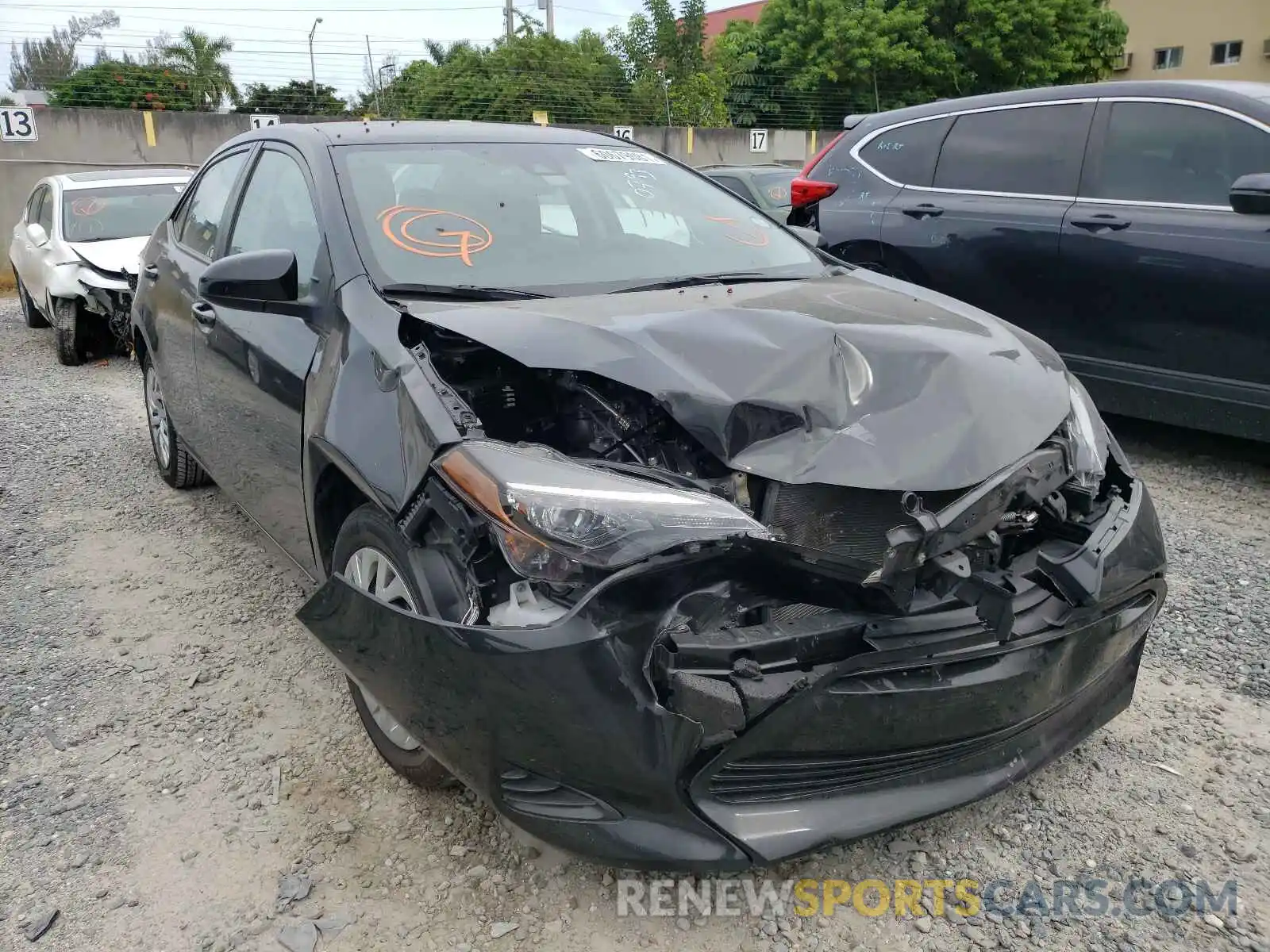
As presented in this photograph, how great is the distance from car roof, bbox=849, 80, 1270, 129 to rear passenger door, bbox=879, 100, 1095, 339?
0.18 ft

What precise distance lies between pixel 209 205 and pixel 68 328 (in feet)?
16.8

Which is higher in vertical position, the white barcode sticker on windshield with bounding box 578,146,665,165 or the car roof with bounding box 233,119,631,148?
the car roof with bounding box 233,119,631,148

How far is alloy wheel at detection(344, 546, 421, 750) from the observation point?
2.12 metres

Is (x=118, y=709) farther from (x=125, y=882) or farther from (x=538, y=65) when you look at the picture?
(x=538, y=65)

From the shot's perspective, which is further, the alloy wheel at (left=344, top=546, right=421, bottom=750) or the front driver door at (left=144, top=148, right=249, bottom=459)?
the front driver door at (left=144, top=148, right=249, bottom=459)

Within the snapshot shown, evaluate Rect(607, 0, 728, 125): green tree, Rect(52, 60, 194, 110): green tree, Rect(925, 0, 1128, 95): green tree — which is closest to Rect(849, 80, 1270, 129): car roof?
Rect(52, 60, 194, 110): green tree

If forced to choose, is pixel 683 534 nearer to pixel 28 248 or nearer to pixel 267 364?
pixel 267 364

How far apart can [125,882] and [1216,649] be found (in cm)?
311

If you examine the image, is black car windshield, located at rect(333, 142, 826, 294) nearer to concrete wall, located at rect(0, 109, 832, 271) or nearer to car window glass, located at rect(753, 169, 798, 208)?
car window glass, located at rect(753, 169, 798, 208)

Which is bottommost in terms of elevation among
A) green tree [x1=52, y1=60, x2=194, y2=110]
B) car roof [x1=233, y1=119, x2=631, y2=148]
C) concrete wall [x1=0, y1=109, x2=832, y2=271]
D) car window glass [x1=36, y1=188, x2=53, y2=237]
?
car window glass [x1=36, y1=188, x2=53, y2=237]

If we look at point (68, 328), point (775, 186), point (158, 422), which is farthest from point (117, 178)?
point (775, 186)

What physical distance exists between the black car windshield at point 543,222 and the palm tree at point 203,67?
77.4 feet

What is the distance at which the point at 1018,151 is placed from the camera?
16.2 ft

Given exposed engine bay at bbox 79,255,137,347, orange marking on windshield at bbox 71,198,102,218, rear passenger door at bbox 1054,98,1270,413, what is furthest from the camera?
orange marking on windshield at bbox 71,198,102,218
